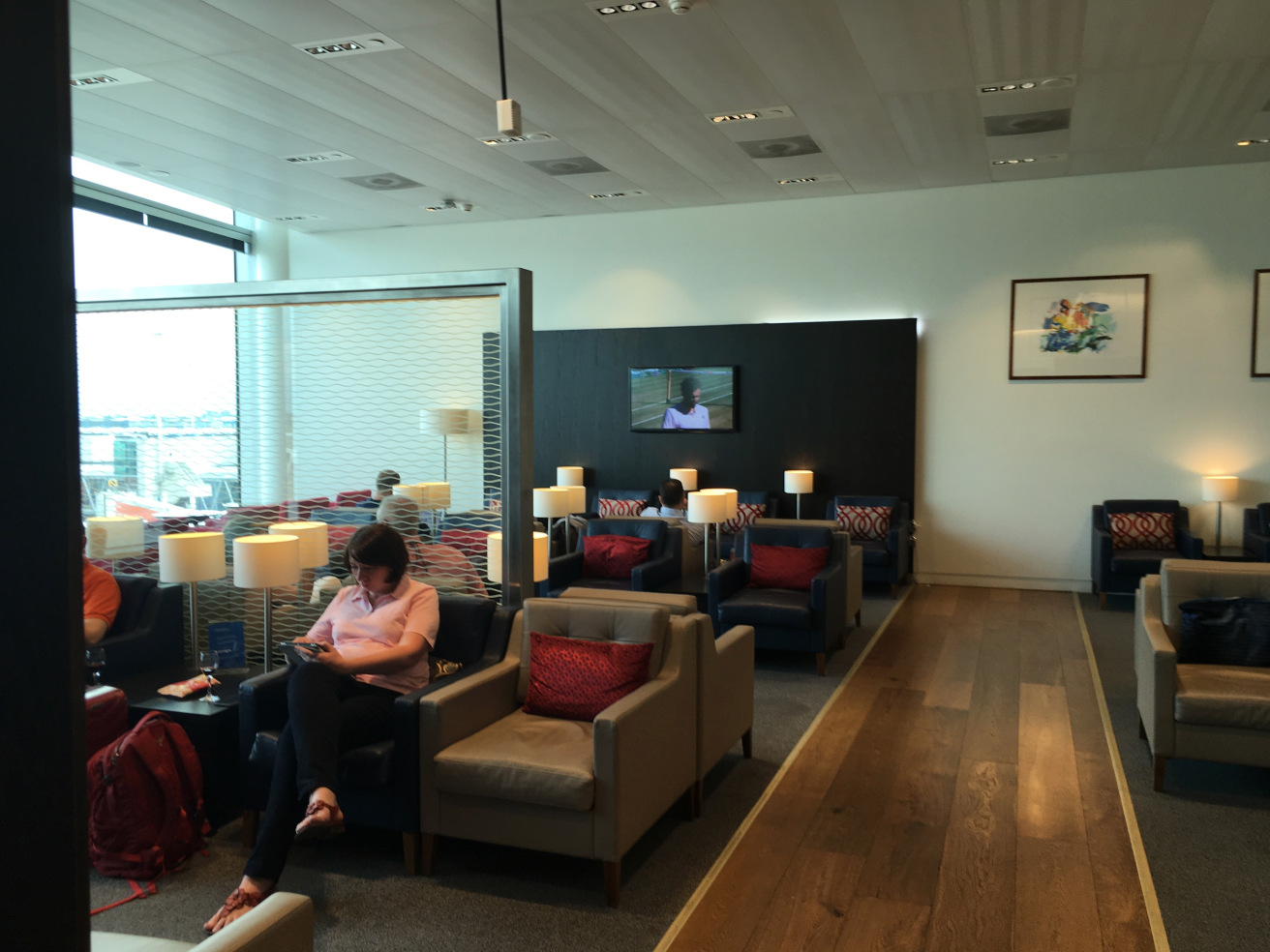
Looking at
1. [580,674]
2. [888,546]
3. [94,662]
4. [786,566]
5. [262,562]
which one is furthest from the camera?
[888,546]

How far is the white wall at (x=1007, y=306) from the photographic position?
26.7 feet

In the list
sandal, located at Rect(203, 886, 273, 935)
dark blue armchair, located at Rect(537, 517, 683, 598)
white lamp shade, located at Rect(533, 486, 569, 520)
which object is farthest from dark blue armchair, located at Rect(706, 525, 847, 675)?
sandal, located at Rect(203, 886, 273, 935)

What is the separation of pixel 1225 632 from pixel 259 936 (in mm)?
4126

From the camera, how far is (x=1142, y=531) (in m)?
8.08

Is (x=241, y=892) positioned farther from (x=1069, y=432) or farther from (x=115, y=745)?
(x=1069, y=432)

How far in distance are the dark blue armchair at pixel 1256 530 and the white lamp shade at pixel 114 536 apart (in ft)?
25.6

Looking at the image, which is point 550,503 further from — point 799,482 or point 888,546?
point 888,546

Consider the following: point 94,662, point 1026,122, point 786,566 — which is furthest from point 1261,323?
point 94,662

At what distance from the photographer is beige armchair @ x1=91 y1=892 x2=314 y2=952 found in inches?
63.1

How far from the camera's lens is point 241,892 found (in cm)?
295

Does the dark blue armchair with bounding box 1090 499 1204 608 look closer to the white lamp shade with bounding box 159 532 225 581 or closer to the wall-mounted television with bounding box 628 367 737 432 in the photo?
the wall-mounted television with bounding box 628 367 737 432

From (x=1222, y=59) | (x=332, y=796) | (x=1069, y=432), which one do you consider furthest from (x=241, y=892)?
(x=1069, y=432)

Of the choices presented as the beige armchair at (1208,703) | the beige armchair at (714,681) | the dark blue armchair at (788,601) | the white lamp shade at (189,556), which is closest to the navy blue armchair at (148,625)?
the white lamp shade at (189,556)

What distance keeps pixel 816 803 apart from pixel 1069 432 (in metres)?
5.97
